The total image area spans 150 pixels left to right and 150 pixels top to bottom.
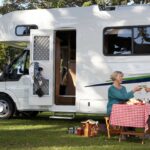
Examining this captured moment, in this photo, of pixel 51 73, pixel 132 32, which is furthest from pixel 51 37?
pixel 132 32

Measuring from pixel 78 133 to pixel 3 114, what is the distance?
4056mm

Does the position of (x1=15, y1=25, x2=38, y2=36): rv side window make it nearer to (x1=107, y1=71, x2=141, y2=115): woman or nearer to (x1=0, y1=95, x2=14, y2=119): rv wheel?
(x1=0, y1=95, x2=14, y2=119): rv wheel

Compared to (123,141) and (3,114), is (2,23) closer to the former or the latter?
(3,114)

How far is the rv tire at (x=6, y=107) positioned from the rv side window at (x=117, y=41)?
3220mm

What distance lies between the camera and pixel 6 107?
14680 mm

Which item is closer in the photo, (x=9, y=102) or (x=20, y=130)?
(x=20, y=130)

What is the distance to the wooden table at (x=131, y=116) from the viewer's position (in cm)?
984

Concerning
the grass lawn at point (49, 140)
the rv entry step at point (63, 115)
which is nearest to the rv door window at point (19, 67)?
the rv entry step at point (63, 115)

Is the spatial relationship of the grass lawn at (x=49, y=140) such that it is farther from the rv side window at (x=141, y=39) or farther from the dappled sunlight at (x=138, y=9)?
the dappled sunlight at (x=138, y=9)

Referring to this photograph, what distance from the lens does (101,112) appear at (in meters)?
13.3

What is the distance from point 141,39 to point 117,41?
0.63m

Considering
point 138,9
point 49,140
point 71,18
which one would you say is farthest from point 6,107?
point 138,9

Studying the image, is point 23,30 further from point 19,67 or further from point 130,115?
point 130,115

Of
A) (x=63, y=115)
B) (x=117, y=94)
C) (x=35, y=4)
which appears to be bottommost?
(x=63, y=115)
